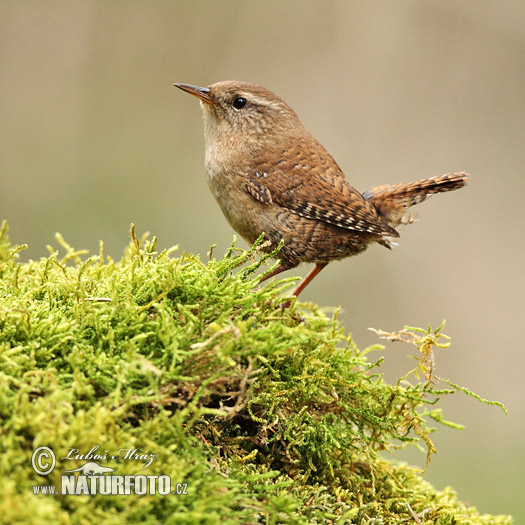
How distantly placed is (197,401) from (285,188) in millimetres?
1787

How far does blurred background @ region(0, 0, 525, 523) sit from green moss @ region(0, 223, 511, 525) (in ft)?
15.4

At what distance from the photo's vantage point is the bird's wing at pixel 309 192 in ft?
10.6

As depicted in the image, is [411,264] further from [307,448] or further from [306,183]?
[307,448]

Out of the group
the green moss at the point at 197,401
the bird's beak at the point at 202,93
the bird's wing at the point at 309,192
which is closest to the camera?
the green moss at the point at 197,401

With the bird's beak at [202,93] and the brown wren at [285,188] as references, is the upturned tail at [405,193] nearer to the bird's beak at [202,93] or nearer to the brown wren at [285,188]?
the brown wren at [285,188]

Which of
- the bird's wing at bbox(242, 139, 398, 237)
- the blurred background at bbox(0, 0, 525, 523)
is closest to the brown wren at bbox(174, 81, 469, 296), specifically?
the bird's wing at bbox(242, 139, 398, 237)

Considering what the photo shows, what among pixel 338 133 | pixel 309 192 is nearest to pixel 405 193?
pixel 309 192

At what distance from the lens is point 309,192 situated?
10.8ft

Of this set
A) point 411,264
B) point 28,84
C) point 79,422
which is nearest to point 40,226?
point 28,84

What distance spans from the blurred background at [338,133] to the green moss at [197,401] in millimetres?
4684

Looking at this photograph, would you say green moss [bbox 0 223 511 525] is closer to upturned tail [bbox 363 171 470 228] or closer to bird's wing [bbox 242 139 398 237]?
bird's wing [bbox 242 139 398 237]

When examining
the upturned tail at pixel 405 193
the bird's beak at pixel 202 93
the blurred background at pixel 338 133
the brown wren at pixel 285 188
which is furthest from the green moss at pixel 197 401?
the blurred background at pixel 338 133

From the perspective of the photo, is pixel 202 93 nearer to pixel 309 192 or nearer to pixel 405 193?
pixel 309 192

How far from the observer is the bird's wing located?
3.23m
